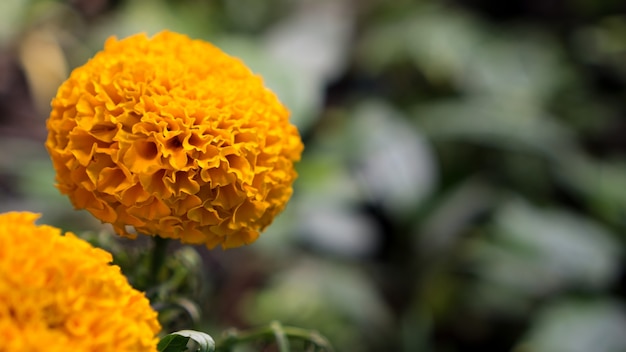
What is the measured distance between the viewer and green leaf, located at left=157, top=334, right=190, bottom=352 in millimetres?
594

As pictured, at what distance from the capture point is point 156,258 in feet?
2.43

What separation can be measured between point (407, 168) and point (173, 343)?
5.30ft

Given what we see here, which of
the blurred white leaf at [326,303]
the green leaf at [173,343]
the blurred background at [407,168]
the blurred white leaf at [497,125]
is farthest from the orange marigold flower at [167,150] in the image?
the blurred white leaf at [497,125]

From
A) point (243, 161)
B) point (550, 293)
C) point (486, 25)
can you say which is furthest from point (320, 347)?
point (486, 25)

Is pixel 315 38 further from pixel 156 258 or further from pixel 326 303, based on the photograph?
pixel 156 258

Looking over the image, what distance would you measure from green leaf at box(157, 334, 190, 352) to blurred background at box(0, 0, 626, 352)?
3.36 feet

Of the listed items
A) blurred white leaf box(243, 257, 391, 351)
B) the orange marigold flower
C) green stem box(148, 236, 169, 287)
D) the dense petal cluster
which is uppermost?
blurred white leaf box(243, 257, 391, 351)

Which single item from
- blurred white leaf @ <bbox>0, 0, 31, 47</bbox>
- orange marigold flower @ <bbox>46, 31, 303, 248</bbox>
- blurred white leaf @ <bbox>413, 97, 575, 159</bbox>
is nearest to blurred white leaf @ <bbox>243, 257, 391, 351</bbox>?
blurred white leaf @ <bbox>413, 97, 575, 159</bbox>

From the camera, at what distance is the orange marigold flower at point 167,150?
618 millimetres

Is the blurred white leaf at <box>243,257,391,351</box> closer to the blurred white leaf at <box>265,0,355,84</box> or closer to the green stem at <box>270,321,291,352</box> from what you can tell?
the blurred white leaf at <box>265,0,355,84</box>

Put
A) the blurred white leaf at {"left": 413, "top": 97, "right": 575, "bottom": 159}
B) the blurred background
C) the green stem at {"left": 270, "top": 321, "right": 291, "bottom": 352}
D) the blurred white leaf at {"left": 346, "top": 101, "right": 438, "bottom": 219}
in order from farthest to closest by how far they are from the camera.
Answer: the blurred white leaf at {"left": 413, "top": 97, "right": 575, "bottom": 159}, the blurred white leaf at {"left": 346, "top": 101, "right": 438, "bottom": 219}, the blurred background, the green stem at {"left": 270, "top": 321, "right": 291, "bottom": 352}

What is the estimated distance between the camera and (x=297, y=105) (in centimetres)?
211

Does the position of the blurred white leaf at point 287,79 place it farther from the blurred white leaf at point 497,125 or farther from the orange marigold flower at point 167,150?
the orange marigold flower at point 167,150

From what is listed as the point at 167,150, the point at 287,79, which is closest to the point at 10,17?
the point at 287,79
